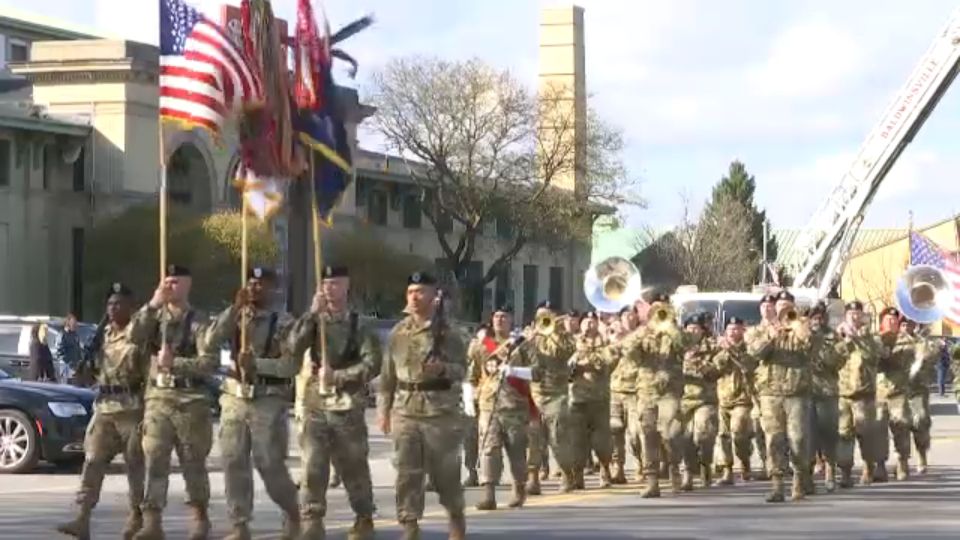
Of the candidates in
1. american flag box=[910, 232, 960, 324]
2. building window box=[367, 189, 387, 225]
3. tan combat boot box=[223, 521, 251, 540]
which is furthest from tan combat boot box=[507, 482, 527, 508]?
building window box=[367, 189, 387, 225]

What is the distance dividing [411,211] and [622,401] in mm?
55549

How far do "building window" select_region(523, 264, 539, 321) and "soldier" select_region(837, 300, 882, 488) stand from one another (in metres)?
61.8

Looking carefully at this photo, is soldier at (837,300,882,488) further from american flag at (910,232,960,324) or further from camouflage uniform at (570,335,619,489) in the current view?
american flag at (910,232,960,324)

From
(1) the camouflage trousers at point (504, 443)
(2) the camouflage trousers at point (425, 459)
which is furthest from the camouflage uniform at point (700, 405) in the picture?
(2) the camouflage trousers at point (425, 459)

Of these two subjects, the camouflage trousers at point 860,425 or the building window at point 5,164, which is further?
the building window at point 5,164

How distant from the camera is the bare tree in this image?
6488 centimetres

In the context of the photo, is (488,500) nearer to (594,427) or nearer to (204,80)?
(594,427)

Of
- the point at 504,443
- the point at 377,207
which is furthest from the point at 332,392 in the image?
the point at 377,207

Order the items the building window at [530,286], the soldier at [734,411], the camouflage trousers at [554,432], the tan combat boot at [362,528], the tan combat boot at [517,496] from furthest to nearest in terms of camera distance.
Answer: the building window at [530,286] → the soldier at [734,411] → the camouflage trousers at [554,432] → the tan combat boot at [517,496] → the tan combat boot at [362,528]

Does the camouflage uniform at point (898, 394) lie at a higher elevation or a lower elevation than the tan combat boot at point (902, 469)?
higher

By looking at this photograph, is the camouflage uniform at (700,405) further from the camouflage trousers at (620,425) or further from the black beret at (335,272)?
the black beret at (335,272)

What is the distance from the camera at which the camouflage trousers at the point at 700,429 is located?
20719 mm

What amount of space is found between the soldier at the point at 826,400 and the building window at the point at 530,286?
63.0m

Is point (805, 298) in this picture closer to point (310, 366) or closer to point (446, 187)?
point (310, 366)
